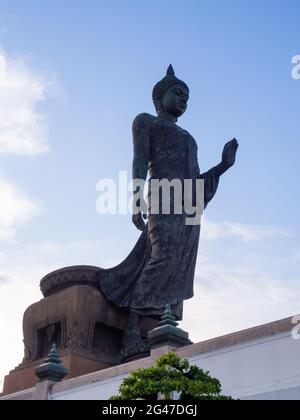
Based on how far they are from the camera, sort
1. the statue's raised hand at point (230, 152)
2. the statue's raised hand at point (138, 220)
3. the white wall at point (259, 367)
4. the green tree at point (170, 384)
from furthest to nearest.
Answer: the statue's raised hand at point (230, 152), the statue's raised hand at point (138, 220), the white wall at point (259, 367), the green tree at point (170, 384)

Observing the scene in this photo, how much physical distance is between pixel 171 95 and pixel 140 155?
1197 millimetres

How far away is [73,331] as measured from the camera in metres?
9.91

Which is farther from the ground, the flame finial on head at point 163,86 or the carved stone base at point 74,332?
the flame finial on head at point 163,86

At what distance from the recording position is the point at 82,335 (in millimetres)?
9945

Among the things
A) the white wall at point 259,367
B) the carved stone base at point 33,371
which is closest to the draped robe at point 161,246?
the carved stone base at point 33,371

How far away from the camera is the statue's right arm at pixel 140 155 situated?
10.3 m

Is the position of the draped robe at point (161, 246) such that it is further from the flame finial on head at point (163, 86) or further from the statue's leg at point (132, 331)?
the flame finial on head at point (163, 86)

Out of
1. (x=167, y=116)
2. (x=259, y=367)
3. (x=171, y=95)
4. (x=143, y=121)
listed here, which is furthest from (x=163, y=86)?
(x=259, y=367)

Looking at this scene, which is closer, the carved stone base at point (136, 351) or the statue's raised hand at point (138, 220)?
the carved stone base at point (136, 351)

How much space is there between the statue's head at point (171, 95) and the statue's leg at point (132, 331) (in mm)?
3405

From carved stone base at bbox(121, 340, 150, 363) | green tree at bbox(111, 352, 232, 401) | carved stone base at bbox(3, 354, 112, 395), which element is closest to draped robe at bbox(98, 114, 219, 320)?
carved stone base at bbox(121, 340, 150, 363)

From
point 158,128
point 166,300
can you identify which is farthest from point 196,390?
point 158,128
